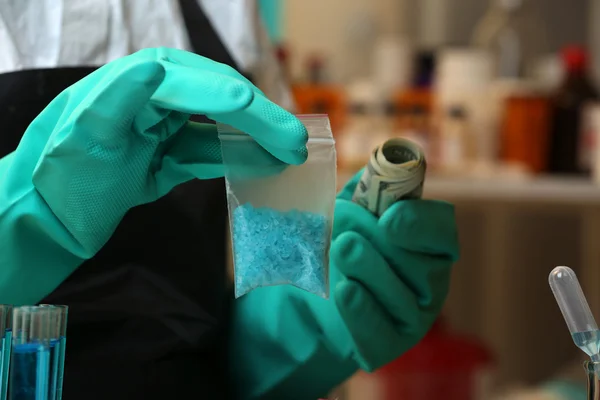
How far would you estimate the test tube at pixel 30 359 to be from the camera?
518 mm

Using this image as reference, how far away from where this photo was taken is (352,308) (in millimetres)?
737

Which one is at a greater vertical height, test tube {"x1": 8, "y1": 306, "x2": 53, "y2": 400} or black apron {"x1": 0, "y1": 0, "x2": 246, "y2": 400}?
test tube {"x1": 8, "y1": 306, "x2": 53, "y2": 400}

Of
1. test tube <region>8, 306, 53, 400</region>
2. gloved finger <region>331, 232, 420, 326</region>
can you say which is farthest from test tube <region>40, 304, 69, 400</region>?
gloved finger <region>331, 232, 420, 326</region>

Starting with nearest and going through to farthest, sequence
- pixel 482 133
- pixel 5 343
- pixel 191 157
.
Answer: pixel 5 343
pixel 191 157
pixel 482 133

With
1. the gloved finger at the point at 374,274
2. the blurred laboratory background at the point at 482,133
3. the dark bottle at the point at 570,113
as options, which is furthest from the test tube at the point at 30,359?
the dark bottle at the point at 570,113

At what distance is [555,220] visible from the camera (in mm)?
2084

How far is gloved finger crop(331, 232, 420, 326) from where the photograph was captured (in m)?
0.72

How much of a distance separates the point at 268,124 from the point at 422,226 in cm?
23

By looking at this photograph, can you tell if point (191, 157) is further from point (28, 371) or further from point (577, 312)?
point (577, 312)

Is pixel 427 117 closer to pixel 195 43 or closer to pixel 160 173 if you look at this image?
pixel 195 43

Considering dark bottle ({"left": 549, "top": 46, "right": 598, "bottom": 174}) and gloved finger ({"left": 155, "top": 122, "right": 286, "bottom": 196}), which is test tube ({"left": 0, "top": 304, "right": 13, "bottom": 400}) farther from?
dark bottle ({"left": 549, "top": 46, "right": 598, "bottom": 174})

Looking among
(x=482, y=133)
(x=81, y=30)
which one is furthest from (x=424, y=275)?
(x=482, y=133)

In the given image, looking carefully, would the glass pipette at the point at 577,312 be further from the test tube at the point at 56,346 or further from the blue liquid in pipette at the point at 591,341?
the test tube at the point at 56,346

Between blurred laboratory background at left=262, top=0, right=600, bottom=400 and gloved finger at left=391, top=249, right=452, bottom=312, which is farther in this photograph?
blurred laboratory background at left=262, top=0, right=600, bottom=400
